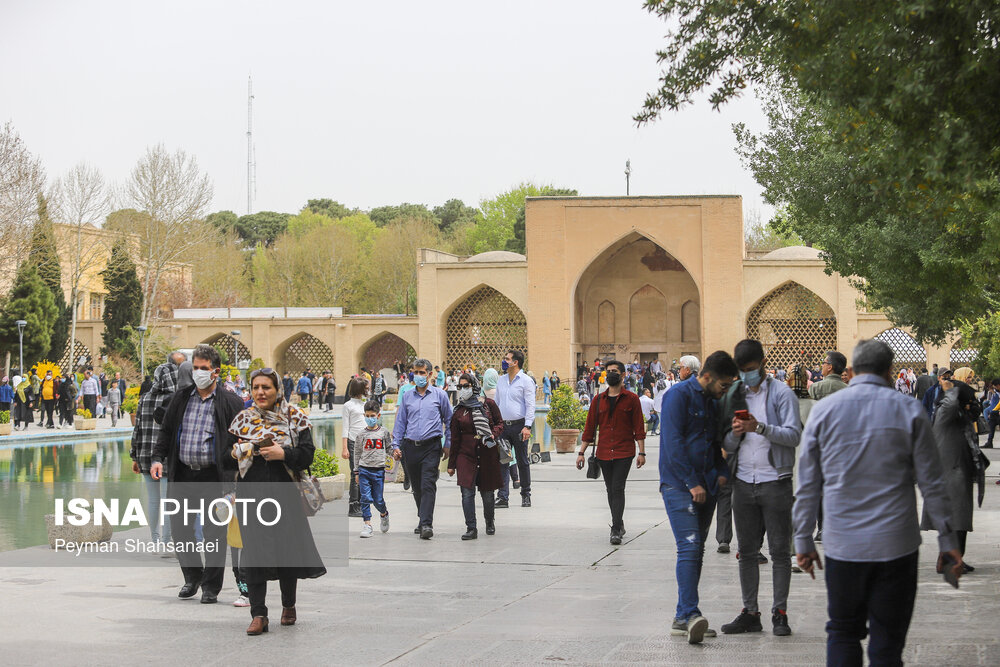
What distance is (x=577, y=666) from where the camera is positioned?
479 centimetres

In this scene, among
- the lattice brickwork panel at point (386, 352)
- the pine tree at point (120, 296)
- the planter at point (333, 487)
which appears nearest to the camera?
the planter at point (333, 487)

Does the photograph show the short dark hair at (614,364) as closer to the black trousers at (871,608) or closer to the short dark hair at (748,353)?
the short dark hair at (748,353)

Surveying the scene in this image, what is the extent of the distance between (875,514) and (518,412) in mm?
7555

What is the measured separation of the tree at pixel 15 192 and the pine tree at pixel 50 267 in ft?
3.44

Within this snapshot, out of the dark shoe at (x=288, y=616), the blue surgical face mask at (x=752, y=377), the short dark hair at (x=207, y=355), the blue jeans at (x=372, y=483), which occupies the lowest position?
the dark shoe at (x=288, y=616)

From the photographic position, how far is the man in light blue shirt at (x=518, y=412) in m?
11.0

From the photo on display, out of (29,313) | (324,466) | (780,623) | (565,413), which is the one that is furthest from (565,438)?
(29,313)

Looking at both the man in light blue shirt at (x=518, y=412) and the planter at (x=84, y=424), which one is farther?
the planter at (x=84, y=424)

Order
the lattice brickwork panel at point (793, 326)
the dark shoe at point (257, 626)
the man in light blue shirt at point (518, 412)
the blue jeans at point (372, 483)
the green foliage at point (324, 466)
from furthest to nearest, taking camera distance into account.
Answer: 1. the lattice brickwork panel at point (793, 326)
2. the green foliage at point (324, 466)
3. the man in light blue shirt at point (518, 412)
4. the blue jeans at point (372, 483)
5. the dark shoe at point (257, 626)

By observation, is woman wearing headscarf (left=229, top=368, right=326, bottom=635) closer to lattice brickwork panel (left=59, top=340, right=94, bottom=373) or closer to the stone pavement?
the stone pavement

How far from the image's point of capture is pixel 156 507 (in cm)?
789

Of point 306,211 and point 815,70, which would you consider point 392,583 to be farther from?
point 306,211

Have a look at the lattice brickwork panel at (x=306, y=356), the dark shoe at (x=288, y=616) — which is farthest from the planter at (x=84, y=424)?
the lattice brickwork panel at (x=306, y=356)

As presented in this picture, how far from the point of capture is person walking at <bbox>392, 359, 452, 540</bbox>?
888 centimetres
